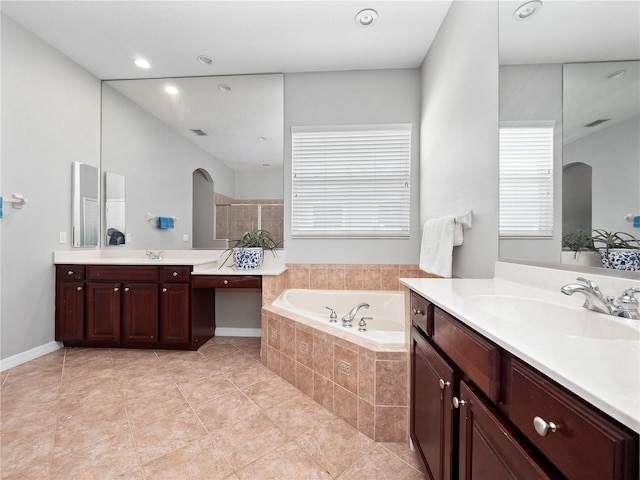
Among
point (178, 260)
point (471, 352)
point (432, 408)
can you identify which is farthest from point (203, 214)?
point (471, 352)

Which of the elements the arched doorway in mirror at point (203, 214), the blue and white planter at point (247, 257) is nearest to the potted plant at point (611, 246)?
the blue and white planter at point (247, 257)

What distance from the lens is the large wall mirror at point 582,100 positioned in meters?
0.82

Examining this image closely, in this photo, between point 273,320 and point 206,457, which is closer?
point 206,457

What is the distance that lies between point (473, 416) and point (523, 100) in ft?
4.36

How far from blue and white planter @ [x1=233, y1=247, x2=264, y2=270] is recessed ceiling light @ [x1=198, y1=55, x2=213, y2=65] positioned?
177 centimetres

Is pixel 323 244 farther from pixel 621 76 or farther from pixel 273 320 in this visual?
pixel 621 76

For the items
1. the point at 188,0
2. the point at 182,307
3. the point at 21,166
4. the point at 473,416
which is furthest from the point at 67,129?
the point at 473,416

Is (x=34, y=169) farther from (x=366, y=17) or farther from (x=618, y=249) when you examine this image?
(x=618, y=249)

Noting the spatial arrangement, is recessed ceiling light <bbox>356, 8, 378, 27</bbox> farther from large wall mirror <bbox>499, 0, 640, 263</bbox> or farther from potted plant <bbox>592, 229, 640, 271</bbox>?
potted plant <bbox>592, 229, 640, 271</bbox>

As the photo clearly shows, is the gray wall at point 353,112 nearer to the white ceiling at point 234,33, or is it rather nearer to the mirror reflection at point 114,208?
the white ceiling at point 234,33

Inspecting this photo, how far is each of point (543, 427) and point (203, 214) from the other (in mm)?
3022

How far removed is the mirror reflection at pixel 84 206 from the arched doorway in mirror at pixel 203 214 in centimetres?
94

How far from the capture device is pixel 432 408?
1001 mm

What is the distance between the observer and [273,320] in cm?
210
